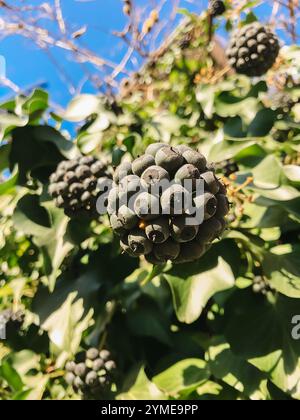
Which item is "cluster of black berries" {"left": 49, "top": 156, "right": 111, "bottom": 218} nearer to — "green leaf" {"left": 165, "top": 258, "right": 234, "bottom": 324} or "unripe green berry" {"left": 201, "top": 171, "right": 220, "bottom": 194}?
"green leaf" {"left": 165, "top": 258, "right": 234, "bottom": 324}

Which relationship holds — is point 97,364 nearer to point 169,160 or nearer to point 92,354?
point 92,354

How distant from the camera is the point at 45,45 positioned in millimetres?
2877

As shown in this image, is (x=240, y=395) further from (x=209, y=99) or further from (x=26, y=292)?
(x=209, y=99)

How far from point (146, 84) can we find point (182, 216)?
6.73 ft

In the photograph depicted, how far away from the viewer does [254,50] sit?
6.38ft

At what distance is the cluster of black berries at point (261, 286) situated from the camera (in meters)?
1.47

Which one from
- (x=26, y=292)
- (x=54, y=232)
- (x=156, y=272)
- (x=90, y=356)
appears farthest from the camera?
(x=26, y=292)

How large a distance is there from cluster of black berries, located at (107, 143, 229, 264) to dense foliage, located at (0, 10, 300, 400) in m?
0.25

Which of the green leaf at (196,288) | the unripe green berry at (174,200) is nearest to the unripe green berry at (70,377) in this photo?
the green leaf at (196,288)

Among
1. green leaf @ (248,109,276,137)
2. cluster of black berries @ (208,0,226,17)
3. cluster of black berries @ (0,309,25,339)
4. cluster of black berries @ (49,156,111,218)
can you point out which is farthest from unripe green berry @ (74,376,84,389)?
cluster of black berries @ (208,0,226,17)

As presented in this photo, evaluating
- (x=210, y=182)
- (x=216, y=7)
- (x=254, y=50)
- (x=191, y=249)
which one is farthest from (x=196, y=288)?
(x=216, y=7)

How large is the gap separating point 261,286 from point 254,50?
104 centimetres

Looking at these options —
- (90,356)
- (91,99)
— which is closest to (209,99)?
(91,99)

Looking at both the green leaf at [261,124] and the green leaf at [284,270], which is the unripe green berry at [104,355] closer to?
the green leaf at [284,270]
